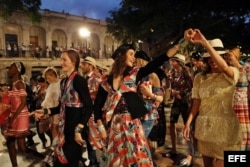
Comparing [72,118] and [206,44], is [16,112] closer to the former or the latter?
[72,118]

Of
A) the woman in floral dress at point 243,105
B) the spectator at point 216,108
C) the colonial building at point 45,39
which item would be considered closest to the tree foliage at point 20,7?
the spectator at point 216,108

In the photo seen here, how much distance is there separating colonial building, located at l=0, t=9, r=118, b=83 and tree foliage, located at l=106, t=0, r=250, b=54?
49.4ft

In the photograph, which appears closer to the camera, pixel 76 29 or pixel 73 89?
pixel 73 89

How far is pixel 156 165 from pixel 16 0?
10.6 m

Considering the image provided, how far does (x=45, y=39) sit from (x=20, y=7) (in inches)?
970

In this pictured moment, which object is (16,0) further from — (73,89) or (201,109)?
(201,109)

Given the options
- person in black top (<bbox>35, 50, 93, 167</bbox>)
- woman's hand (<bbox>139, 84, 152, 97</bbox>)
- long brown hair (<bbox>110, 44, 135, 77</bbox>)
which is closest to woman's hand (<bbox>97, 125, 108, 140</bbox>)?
person in black top (<bbox>35, 50, 93, 167</bbox>)

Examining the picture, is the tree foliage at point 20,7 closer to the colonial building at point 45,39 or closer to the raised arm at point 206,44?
the raised arm at point 206,44

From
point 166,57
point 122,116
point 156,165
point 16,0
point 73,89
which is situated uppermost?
point 16,0

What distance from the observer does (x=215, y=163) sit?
130 inches

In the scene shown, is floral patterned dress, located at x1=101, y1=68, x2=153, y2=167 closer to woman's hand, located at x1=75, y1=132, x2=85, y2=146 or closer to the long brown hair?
the long brown hair

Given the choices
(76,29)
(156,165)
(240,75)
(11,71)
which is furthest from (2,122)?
(76,29)

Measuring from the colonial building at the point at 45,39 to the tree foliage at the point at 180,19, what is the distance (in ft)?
49.4

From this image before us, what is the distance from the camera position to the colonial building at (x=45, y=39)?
30.5 metres
